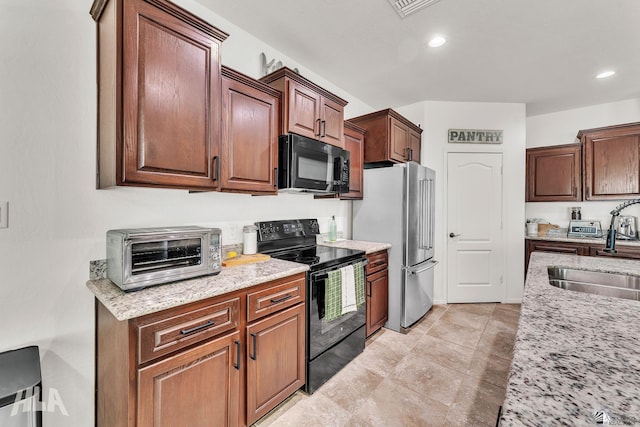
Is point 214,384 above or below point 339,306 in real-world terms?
below

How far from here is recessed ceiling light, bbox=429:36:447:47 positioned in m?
2.32

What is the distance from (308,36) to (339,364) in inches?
108

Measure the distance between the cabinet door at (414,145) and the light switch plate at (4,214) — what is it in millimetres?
3495

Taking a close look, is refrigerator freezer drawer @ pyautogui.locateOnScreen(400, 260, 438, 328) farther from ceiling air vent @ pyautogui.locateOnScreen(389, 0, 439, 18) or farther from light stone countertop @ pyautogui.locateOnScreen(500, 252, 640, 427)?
ceiling air vent @ pyautogui.locateOnScreen(389, 0, 439, 18)

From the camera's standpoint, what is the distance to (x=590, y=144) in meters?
3.60

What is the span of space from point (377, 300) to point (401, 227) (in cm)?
79

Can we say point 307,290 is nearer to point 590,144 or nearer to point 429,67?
point 429,67

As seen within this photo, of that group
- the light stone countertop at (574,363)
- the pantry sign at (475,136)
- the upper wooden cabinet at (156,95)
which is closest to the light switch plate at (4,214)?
the upper wooden cabinet at (156,95)

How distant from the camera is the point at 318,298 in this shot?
76.6 inches

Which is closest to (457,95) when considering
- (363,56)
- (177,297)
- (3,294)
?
(363,56)

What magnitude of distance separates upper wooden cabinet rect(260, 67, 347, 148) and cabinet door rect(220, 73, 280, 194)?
0.11 metres

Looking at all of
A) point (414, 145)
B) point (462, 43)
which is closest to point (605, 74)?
point (462, 43)

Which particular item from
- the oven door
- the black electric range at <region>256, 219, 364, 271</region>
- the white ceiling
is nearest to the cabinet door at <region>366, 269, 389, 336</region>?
the black electric range at <region>256, 219, 364, 271</region>

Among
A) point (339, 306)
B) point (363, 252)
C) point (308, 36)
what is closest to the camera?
point (339, 306)
